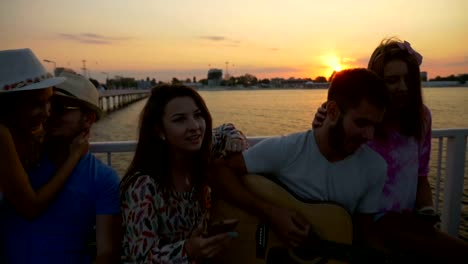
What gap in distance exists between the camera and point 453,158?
127 inches

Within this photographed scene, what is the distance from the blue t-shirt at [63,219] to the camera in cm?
180

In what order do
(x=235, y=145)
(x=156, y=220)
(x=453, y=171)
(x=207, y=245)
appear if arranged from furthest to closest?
(x=453, y=171) < (x=235, y=145) < (x=156, y=220) < (x=207, y=245)

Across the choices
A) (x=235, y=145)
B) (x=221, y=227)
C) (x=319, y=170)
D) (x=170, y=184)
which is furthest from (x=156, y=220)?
(x=319, y=170)

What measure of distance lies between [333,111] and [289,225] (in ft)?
2.21

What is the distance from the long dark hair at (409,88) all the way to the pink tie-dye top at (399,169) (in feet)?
0.21

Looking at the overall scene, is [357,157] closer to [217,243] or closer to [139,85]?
[217,243]

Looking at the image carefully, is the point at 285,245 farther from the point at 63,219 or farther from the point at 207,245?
the point at 63,219

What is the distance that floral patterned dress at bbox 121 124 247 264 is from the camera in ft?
5.50

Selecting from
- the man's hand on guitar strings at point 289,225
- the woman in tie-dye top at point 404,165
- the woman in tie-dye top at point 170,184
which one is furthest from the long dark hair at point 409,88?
the woman in tie-dye top at point 170,184

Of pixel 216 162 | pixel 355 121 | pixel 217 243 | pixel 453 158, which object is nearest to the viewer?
pixel 217 243

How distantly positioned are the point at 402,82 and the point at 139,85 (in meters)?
149

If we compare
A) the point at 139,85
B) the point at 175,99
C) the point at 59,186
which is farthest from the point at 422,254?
the point at 139,85

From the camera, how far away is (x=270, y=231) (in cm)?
206

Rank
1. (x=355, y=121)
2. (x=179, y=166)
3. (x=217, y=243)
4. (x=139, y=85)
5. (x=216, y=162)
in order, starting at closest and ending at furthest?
(x=217, y=243), (x=355, y=121), (x=179, y=166), (x=216, y=162), (x=139, y=85)
